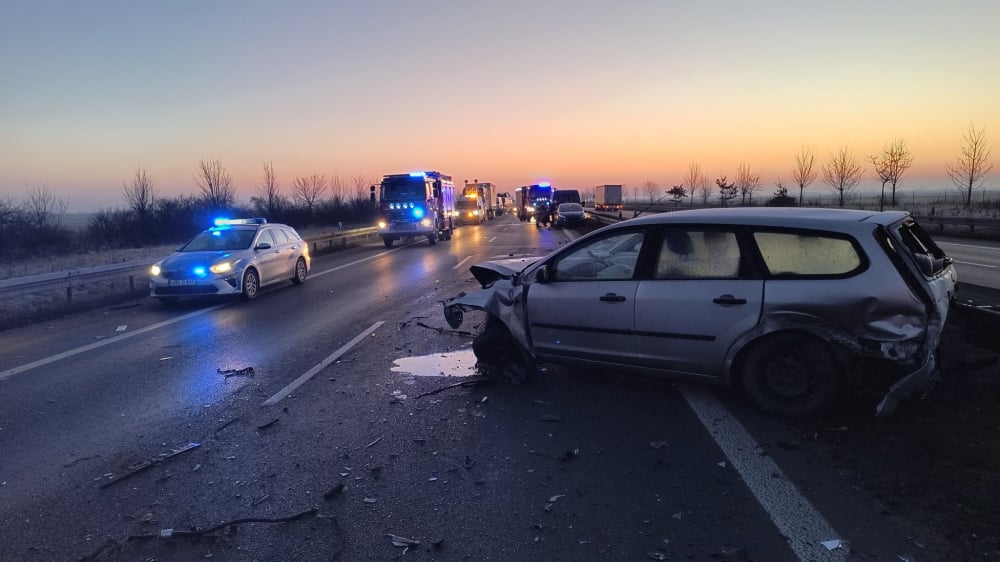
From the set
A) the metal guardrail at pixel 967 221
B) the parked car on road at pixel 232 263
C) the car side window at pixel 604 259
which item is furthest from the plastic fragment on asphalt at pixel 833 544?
the metal guardrail at pixel 967 221

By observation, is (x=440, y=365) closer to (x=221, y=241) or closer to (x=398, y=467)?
(x=398, y=467)

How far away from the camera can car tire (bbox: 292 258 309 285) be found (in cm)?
1492

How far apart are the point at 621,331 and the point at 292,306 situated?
8.04 metres

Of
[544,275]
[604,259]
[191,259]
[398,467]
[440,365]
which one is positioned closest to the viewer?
[398,467]

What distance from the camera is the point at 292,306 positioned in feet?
37.7

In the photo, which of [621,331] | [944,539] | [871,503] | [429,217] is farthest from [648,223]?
[429,217]

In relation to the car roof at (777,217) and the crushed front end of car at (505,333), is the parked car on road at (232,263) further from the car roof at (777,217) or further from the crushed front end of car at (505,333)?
the car roof at (777,217)

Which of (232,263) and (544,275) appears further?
(232,263)

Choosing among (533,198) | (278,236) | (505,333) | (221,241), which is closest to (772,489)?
(505,333)

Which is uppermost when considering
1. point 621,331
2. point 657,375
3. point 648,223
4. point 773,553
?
point 648,223

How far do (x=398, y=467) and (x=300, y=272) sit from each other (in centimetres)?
1191

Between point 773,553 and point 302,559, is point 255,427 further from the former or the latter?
point 773,553

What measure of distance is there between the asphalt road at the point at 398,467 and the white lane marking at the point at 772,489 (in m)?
0.01

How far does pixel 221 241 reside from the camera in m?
13.4
